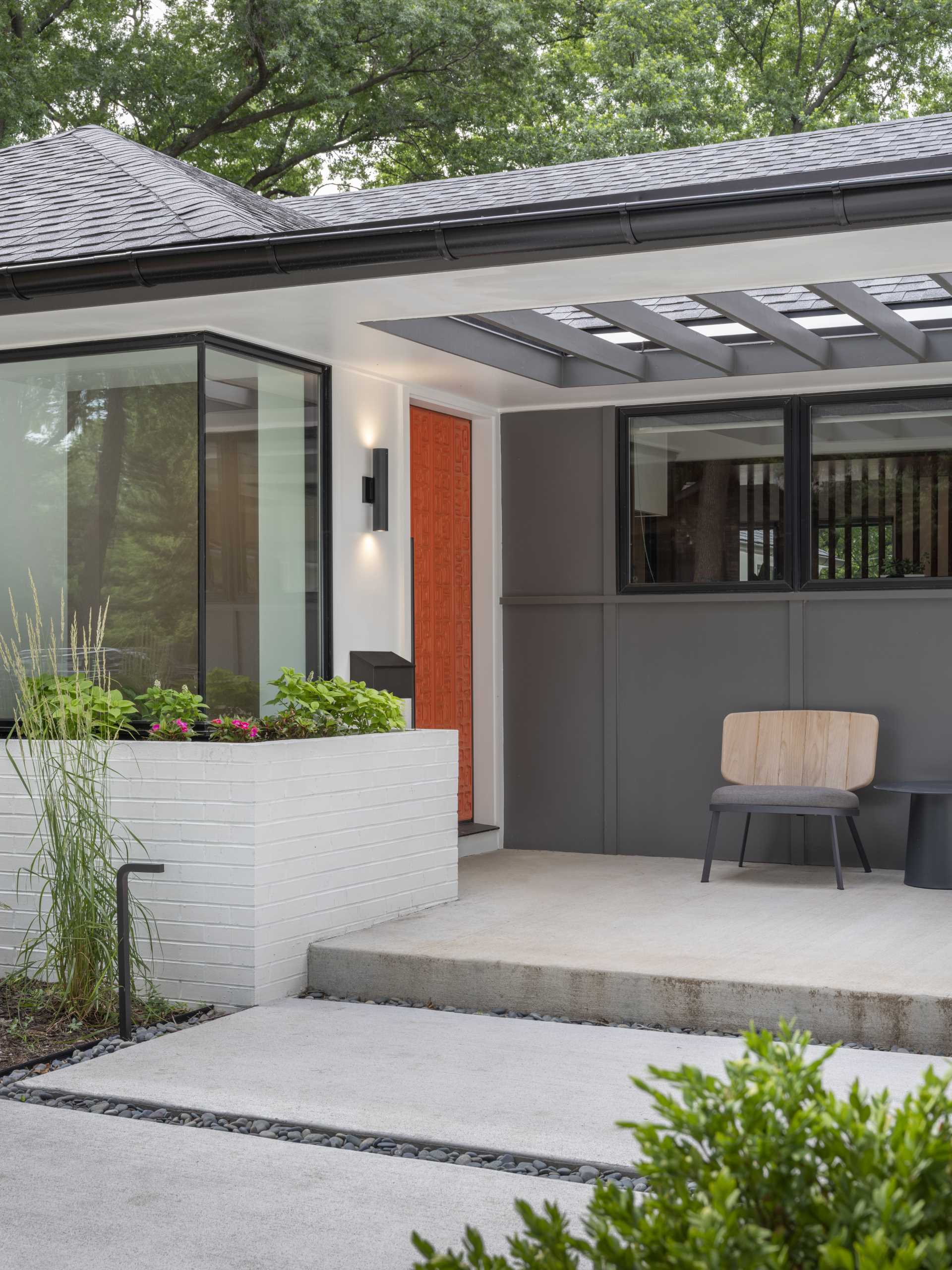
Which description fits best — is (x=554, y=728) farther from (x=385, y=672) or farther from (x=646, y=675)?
(x=385, y=672)

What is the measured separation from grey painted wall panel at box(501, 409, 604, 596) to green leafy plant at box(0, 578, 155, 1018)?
310cm

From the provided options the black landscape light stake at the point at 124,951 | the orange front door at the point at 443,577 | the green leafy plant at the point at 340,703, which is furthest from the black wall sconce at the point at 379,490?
the black landscape light stake at the point at 124,951

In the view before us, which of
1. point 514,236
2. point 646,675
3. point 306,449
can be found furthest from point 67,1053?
point 646,675

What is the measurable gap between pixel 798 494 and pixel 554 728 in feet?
6.28

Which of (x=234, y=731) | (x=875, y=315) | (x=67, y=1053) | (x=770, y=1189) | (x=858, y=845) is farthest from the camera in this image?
(x=858, y=845)

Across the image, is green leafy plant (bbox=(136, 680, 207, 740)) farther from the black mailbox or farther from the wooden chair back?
the wooden chair back

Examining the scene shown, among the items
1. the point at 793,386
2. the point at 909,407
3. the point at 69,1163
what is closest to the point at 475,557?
the point at 793,386

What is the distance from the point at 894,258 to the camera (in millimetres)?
4668

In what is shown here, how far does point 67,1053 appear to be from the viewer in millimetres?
4387

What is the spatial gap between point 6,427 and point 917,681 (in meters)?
4.63

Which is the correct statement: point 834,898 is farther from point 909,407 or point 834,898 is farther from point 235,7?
point 235,7

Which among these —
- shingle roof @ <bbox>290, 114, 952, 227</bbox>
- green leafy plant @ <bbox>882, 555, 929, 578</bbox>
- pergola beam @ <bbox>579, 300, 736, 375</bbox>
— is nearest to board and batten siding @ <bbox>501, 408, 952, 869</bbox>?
green leafy plant @ <bbox>882, 555, 929, 578</bbox>

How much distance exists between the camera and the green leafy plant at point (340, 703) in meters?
5.70

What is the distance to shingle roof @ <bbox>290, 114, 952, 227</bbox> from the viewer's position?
675 cm
